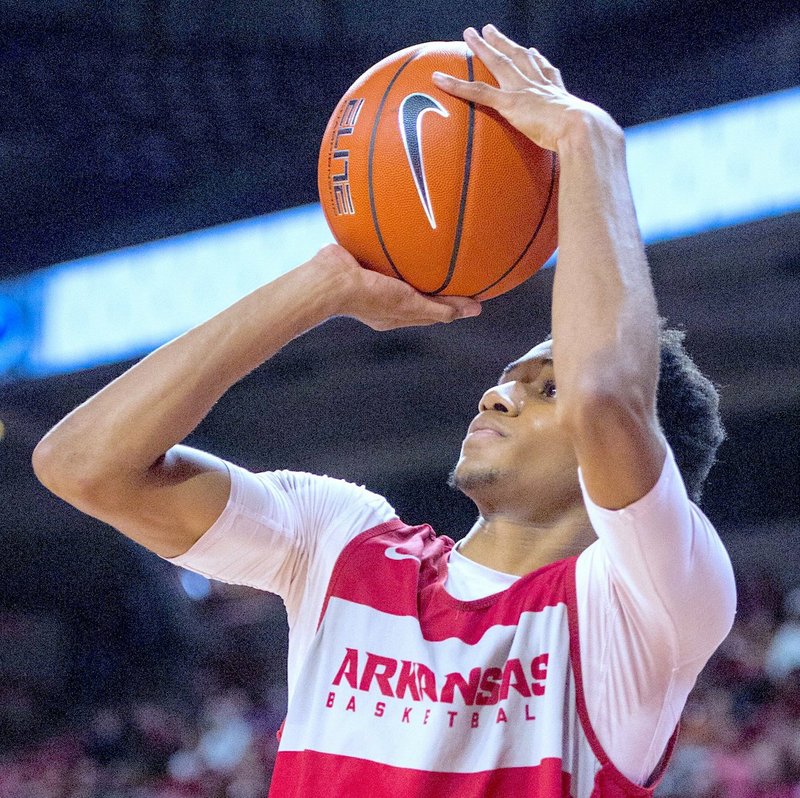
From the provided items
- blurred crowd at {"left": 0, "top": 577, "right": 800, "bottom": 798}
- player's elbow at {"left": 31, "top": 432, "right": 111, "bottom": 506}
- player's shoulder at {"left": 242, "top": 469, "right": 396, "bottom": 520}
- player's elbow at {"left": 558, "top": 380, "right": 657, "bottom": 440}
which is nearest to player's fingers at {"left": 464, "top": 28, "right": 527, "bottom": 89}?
player's elbow at {"left": 558, "top": 380, "right": 657, "bottom": 440}

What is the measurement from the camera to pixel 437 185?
189 centimetres

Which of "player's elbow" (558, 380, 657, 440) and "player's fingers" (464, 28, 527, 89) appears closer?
"player's elbow" (558, 380, 657, 440)

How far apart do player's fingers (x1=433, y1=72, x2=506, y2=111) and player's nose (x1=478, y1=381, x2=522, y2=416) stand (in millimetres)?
585

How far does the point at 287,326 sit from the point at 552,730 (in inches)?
31.3

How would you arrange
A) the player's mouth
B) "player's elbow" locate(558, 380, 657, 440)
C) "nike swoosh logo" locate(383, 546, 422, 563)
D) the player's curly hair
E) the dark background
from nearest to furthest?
"player's elbow" locate(558, 380, 657, 440), "nike swoosh logo" locate(383, 546, 422, 563), the player's mouth, the player's curly hair, the dark background

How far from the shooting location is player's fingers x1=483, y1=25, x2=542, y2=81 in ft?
6.10

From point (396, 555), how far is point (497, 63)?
0.90 metres

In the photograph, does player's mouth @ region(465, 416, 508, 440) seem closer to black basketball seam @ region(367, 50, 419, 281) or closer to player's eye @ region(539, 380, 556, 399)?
player's eye @ region(539, 380, 556, 399)

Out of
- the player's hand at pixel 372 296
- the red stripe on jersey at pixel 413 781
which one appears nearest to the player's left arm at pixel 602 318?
the player's hand at pixel 372 296

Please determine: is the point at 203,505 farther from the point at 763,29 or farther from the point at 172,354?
the point at 763,29

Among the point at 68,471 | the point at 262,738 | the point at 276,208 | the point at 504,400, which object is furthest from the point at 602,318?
the point at 276,208

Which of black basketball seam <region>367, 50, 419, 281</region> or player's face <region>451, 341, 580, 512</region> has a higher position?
black basketball seam <region>367, 50, 419, 281</region>

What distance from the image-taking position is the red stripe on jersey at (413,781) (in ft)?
5.59

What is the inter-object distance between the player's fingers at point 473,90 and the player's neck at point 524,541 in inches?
30.8
